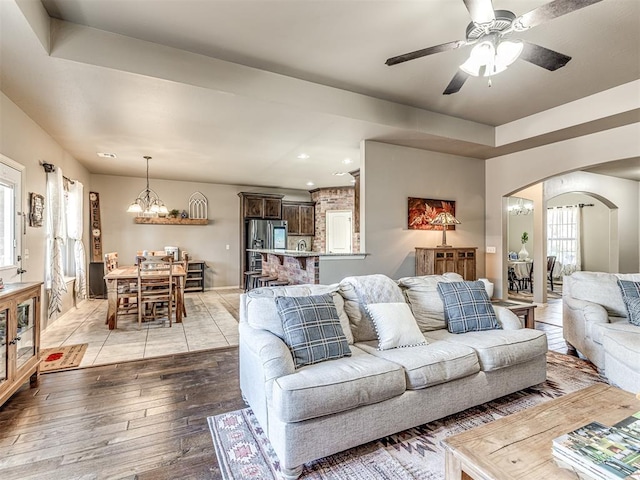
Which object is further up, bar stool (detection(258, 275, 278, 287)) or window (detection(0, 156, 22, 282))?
window (detection(0, 156, 22, 282))

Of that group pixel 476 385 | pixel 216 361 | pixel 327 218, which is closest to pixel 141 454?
pixel 216 361

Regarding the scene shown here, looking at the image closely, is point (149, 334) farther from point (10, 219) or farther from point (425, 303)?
point (425, 303)

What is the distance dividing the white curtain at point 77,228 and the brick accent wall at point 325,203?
543 cm

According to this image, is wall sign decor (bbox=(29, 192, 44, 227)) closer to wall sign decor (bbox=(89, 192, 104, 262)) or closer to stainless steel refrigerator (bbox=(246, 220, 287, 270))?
wall sign decor (bbox=(89, 192, 104, 262))

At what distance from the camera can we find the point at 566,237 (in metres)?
8.92

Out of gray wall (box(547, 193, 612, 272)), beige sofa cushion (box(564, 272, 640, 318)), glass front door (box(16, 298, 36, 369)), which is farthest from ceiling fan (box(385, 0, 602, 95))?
gray wall (box(547, 193, 612, 272))

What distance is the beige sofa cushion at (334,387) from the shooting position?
1.70 metres

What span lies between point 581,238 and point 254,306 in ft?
31.9

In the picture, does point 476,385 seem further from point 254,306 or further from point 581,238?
point 581,238

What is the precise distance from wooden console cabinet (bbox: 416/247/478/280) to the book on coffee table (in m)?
3.25

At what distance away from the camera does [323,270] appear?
14.0 ft

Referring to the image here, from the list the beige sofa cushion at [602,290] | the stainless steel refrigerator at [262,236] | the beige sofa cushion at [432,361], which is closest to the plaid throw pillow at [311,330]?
the beige sofa cushion at [432,361]

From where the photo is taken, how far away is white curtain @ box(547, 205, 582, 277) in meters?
8.64

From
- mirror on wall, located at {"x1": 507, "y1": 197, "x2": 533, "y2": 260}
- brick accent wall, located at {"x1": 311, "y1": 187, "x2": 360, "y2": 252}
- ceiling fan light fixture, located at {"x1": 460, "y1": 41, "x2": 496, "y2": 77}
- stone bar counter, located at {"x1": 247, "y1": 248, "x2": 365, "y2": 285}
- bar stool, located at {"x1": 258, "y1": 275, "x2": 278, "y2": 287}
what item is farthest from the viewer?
brick accent wall, located at {"x1": 311, "y1": 187, "x2": 360, "y2": 252}
